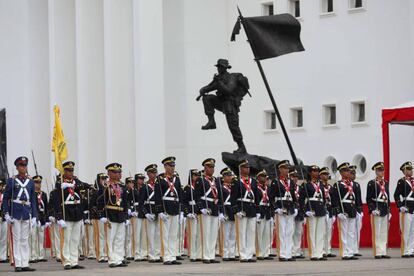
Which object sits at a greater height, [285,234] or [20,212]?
[20,212]

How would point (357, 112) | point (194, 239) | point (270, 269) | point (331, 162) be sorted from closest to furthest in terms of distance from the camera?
point (270, 269) → point (194, 239) → point (357, 112) → point (331, 162)

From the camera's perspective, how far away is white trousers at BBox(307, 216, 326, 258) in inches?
1070

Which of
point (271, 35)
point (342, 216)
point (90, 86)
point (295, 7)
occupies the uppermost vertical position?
point (295, 7)

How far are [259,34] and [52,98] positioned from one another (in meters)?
20.0

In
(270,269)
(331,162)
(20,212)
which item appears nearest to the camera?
(270,269)

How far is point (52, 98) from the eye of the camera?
1967 inches

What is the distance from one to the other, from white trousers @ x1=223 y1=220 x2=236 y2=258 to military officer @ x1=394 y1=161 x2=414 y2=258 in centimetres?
359

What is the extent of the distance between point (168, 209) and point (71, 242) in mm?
2111

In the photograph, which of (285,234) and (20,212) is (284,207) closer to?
(285,234)

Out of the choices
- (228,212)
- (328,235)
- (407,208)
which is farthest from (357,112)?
(228,212)

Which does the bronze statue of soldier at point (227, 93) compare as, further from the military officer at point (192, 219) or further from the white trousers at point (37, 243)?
the white trousers at point (37, 243)

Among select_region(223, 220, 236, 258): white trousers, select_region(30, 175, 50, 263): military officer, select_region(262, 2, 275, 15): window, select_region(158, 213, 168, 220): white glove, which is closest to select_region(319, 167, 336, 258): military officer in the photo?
select_region(223, 220, 236, 258): white trousers

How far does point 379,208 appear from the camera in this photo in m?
27.6

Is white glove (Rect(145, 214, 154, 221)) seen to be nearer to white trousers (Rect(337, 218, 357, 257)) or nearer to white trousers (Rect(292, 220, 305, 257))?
white trousers (Rect(292, 220, 305, 257))
